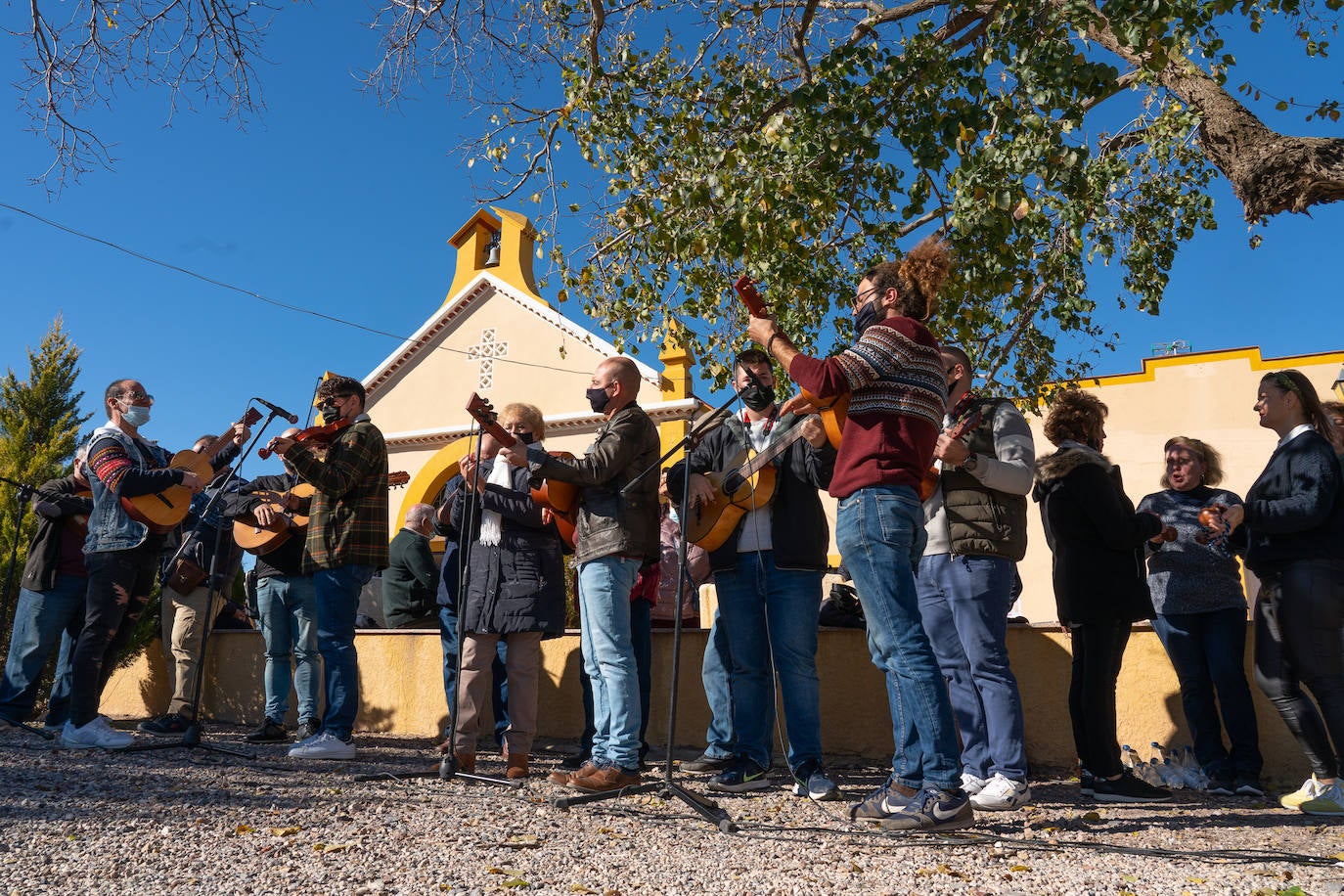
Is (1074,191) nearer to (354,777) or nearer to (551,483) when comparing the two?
(551,483)

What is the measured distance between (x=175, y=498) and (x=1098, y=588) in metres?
4.99

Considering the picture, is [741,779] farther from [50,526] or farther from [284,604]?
[50,526]

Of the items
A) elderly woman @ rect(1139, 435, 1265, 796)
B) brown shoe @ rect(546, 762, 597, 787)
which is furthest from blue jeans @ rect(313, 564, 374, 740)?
elderly woman @ rect(1139, 435, 1265, 796)

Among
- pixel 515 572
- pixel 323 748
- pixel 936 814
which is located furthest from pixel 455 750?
pixel 936 814

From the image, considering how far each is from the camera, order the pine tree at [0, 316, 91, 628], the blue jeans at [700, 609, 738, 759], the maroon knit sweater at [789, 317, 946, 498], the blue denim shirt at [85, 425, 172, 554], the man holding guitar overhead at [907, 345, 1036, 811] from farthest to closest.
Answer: the pine tree at [0, 316, 91, 628], the blue denim shirt at [85, 425, 172, 554], the blue jeans at [700, 609, 738, 759], the man holding guitar overhead at [907, 345, 1036, 811], the maroon knit sweater at [789, 317, 946, 498]

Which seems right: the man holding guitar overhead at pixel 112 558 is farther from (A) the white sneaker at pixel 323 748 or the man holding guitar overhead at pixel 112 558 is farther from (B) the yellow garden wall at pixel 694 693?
(B) the yellow garden wall at pixel 694 693

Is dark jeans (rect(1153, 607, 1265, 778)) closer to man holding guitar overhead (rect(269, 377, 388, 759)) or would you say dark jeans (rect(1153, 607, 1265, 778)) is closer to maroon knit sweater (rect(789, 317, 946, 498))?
maroon knit sweater (rect(789, 317, 946, 498))

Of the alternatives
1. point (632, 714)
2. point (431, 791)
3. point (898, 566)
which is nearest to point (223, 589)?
point (431, 791)

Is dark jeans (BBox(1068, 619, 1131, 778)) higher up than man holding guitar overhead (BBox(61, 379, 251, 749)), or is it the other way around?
man holding guitar overhead (BBox(61, 379, 251, 749))

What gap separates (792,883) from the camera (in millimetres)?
2684

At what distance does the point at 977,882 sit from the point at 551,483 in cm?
245

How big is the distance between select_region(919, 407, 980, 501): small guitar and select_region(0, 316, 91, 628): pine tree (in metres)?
7.81

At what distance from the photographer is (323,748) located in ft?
16.5

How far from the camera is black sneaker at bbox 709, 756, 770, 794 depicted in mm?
4371
